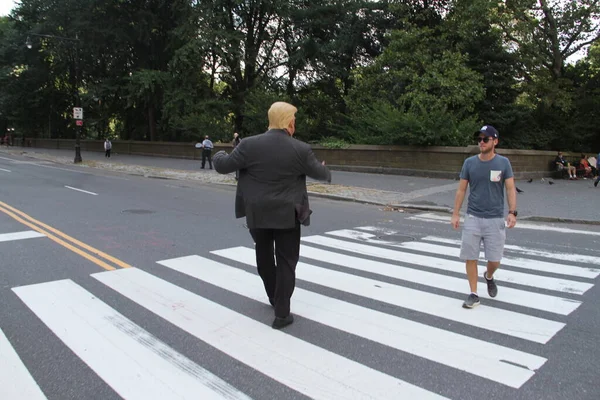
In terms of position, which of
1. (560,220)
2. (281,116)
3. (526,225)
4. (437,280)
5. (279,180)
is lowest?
(437,280)

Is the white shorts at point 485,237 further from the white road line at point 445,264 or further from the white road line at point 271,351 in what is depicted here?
the white road line at point 271,351

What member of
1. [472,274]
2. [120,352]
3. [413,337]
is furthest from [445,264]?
[120,352]

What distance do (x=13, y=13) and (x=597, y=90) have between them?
53.5 metres

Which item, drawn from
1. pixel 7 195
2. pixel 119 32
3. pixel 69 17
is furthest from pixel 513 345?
pixel 69 17

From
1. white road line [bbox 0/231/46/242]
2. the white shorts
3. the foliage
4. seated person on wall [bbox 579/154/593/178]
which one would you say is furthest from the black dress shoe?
seated person on wall [bbox 579/154/593/178]

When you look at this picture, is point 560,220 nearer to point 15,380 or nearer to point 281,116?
point 281,116

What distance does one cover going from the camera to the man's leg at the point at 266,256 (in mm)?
4020

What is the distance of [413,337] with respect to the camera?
12.6 ft

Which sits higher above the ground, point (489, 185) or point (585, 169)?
point (585, 169)

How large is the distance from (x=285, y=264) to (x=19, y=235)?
5.76m

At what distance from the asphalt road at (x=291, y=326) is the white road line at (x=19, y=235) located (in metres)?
0.05

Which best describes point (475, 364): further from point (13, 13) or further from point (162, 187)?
point (13, 13)

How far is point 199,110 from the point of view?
30000 mm

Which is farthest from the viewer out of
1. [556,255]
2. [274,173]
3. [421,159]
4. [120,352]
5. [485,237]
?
[421,159]
